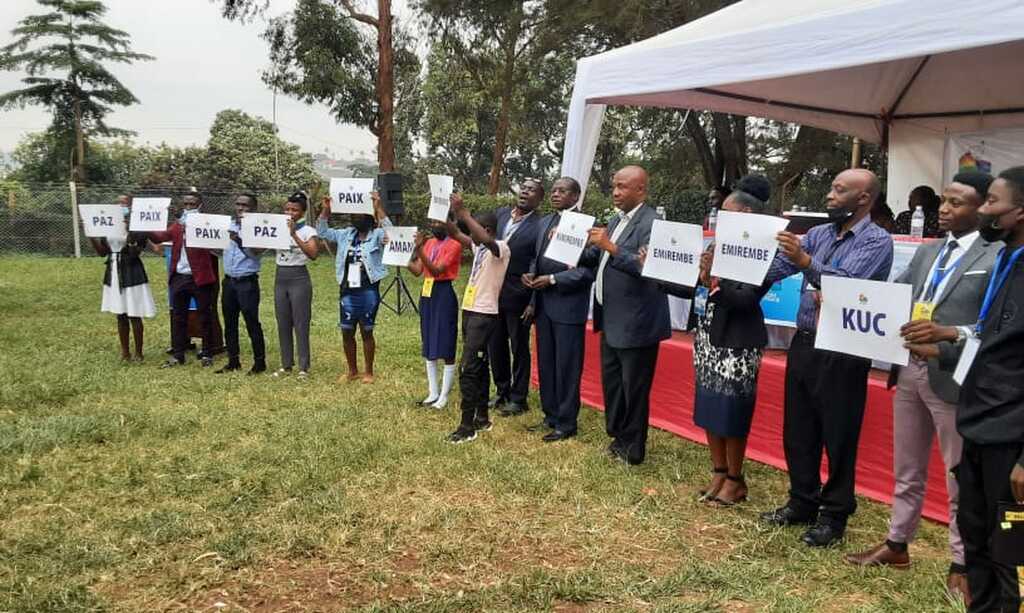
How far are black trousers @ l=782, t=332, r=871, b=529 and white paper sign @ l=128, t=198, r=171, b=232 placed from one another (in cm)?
667

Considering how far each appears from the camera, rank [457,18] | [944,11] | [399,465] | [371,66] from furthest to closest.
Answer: [371,66]
[457,18]
[399,465]
[944,11]

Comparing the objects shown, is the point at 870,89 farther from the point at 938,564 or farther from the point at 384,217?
the point at 938,564

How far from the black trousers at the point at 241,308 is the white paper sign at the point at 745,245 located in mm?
5295

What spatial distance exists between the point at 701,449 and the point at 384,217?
A: 3.42 meters

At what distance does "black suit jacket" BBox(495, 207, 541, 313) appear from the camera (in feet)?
19.8

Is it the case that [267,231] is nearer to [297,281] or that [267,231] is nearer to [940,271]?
[297,281]

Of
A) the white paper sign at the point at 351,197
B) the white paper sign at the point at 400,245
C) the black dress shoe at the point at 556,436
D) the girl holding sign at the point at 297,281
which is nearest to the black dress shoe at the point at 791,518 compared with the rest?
the black dress shoe at the point at 556,436

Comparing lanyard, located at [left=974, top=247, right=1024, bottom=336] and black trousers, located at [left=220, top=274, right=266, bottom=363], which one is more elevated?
lanyard, located at [left=974, top=247, right=1024, bottom=336]

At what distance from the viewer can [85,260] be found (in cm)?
1831

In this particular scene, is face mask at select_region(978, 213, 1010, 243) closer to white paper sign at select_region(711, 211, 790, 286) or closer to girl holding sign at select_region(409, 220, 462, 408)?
white paper sign at select_region(711, 211, 790, 286)

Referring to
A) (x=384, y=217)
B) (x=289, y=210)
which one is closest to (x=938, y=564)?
(x=384, y=217)

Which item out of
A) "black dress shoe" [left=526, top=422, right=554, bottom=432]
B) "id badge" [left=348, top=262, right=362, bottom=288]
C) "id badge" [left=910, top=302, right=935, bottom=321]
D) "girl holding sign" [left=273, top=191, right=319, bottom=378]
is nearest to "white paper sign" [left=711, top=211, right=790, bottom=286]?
"id badge" [left=910, top=302, right=935, bottom=321]

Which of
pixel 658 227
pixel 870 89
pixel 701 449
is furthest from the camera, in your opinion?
pixel 870 89

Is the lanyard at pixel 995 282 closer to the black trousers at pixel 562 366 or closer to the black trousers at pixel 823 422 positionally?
the black trousers at pixel 823 422
